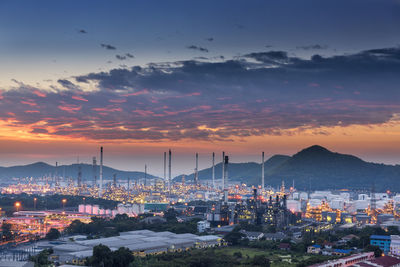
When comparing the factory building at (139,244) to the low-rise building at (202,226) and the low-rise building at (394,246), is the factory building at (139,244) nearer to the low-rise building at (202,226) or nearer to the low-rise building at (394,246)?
the low-rise building at (202,226)

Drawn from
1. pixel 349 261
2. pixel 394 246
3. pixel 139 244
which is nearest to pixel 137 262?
pixel 139 244

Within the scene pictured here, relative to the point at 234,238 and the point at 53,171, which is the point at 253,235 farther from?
the point at 53,171

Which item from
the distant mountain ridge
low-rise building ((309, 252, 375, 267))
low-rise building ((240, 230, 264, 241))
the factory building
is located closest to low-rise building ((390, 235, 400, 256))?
low-rise building ((309, 252, 375, 267))

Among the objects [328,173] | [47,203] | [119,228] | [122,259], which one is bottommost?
[119,228]

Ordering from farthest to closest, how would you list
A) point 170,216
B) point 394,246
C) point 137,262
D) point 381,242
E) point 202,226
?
point 170,216 → point 202,226 → point 381,242 → point 394,246 → point 137,262

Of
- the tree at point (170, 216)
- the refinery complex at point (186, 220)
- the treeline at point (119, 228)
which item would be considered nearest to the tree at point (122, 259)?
the refinery complex at point (186, 220)

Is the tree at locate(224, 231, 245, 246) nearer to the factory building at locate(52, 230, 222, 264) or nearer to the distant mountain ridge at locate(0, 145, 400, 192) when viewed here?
the factory building at locate(52, 230, 222, 264)

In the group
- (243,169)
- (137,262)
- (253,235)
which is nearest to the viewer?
(137,262)

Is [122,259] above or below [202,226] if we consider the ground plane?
above
